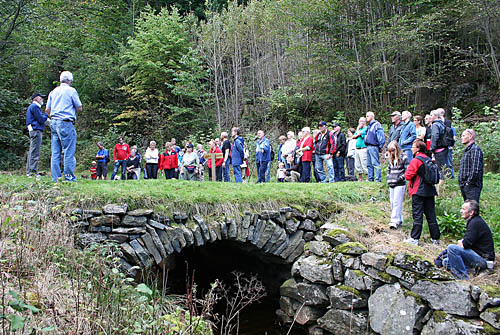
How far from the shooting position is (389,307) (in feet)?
21.1

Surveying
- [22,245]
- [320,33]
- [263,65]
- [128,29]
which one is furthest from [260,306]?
[128,29]

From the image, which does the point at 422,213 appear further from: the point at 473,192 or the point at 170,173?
the point at 170,173

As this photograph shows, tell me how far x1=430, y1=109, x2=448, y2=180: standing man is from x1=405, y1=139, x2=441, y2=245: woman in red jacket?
2327 mm

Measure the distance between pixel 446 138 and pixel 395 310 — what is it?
4.67 meters

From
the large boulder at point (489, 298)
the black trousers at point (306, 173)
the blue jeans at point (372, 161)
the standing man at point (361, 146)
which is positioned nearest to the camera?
the large boulder at point (489, 298)

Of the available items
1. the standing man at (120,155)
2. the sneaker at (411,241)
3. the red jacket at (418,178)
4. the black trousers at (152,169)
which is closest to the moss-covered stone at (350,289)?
the sneaker at (411,241)

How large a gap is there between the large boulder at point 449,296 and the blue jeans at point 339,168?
17.0ft

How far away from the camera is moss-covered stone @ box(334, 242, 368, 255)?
23.4ft

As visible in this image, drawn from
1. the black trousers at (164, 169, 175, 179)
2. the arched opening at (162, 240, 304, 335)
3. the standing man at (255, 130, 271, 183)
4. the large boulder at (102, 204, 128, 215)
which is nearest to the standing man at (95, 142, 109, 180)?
the black trousers at (164, 169, 175, 179)

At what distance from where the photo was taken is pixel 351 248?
7.25m

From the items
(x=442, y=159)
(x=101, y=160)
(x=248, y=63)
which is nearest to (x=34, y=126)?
(x=101, y=160)

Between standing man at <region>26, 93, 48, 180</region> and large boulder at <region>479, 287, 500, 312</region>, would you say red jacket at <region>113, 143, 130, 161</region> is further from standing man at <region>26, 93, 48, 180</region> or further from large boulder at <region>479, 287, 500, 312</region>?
large boulder at <region>479, 287, 500, 312</region>

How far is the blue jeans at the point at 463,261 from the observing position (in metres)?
5.90

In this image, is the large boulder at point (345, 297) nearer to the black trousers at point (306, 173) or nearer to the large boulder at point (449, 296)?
the large boulder at point (449, 296)
